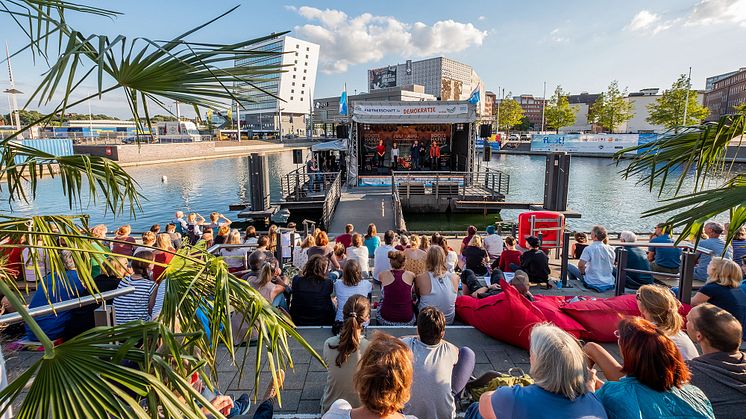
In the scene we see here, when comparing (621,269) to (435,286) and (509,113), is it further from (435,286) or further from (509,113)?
(509,113)

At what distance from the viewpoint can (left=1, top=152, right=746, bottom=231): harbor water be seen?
16.7m

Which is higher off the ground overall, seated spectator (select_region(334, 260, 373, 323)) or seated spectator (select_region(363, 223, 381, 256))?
seated spectator (select_region(334, 260, 373, 323))

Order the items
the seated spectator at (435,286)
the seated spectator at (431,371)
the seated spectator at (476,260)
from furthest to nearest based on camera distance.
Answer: the seated spectator at (476,260)
the seated spectator at (435,286)
the seated spectator at (431,371)

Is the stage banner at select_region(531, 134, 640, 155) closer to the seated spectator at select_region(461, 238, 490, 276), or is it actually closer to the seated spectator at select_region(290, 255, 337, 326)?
the seated spectator at select_region(461, 238, 490, 276)

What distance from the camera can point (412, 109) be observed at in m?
17.0

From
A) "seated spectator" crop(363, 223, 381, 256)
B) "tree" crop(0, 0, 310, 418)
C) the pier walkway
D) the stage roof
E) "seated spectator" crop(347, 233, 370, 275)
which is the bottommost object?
the pier walkway

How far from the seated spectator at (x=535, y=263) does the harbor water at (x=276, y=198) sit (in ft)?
26.7

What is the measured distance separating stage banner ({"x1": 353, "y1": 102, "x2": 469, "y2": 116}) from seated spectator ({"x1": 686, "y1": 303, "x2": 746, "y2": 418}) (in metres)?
14.9

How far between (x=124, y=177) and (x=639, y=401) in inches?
113

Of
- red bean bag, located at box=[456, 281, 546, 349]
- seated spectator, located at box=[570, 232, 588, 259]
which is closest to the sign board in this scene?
seated spectator, located at box=[570, 232, 588, 259]

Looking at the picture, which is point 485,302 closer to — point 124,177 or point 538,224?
point 124,177

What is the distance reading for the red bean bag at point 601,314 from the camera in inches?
157

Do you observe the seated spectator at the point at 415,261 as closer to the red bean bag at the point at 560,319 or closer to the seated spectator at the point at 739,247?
the red bean bag at the point at 560,319

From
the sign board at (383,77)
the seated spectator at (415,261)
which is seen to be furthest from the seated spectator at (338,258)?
the sign board at (383,77)
